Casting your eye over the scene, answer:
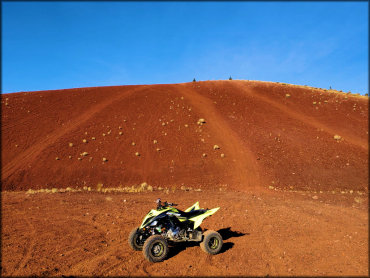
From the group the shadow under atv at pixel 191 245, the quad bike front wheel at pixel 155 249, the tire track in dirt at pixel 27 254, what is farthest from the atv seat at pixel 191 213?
the tire track in dirt at pixel 27 254

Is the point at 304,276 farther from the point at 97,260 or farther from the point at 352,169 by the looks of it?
the point at 352,169

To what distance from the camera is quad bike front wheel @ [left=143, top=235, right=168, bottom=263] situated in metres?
6.07

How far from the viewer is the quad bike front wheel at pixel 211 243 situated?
650 cm

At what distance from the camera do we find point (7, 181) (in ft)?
62.8

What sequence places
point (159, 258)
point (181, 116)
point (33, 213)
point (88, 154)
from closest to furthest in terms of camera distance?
point (159, 258) < point (33, 213) < point (88, 154) < point (181, 116)


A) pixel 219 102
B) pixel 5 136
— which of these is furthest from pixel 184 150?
pixel 5 136

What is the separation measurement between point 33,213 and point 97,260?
20.8 ft

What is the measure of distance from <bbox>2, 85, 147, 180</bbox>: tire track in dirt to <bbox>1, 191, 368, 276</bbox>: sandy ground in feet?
34.3

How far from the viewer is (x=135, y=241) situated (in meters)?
6.77

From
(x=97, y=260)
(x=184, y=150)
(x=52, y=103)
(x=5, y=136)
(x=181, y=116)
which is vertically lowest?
(x=97, y=260)

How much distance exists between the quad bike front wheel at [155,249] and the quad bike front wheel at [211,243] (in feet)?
3.71

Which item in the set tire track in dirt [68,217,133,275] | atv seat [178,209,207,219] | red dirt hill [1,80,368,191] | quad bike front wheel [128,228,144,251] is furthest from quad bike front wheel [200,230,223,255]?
red dirt hill [1,80,368,191]

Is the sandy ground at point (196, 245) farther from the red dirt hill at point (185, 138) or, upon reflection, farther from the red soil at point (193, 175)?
the red dirt hill at point (185, 138)

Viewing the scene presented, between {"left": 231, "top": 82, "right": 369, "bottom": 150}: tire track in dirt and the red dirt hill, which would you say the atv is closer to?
the red dirt hill
